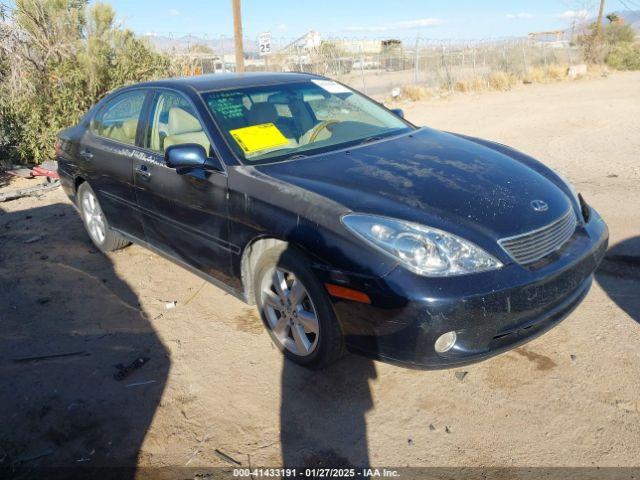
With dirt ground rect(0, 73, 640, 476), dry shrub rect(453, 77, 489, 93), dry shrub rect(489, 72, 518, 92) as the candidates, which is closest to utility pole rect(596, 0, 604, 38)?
dry shrub rect(489, 72, 518, 92)

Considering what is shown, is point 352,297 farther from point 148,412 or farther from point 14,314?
point 14,314

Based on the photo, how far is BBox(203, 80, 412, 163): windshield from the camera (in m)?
3.57

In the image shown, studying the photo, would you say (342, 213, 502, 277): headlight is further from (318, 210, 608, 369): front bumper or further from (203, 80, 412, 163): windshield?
(203, 80, 412, 163): windshield

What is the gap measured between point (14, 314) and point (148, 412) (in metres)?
1.92

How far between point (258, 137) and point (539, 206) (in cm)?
183

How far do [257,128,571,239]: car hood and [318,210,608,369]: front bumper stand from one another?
272mm

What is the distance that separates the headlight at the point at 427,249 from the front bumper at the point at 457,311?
0.16 ft

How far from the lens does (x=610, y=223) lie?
17.2 ft

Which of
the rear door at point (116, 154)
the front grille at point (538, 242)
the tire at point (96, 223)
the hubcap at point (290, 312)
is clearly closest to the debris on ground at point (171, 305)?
the rear door at point (116, 154)

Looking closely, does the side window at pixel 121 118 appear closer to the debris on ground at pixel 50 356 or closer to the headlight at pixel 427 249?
the debris on ground at pixel 50 356

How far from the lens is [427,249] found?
8.52 feet

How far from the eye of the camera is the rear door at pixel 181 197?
351 cm

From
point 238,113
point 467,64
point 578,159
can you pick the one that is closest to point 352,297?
point 238,113

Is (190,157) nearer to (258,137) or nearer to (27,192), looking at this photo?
(258,137)
